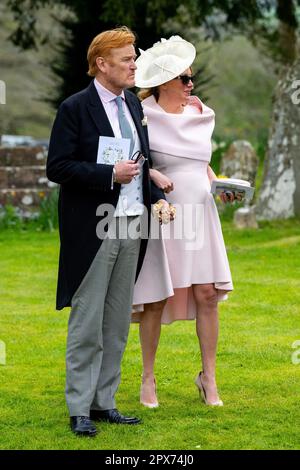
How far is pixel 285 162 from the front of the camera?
13031mm

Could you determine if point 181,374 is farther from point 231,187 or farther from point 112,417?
point 231,187

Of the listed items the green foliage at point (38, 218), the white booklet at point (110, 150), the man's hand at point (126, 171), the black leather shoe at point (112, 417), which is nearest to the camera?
the man's hand at point (126, 171)

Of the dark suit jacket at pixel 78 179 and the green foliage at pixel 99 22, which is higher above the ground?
the green foliage at pixel 99 22

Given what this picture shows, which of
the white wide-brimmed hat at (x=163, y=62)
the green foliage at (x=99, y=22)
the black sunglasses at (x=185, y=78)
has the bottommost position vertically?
the black sunglasses at (x=185, y=78)

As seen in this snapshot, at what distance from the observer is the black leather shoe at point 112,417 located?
562 centimetres

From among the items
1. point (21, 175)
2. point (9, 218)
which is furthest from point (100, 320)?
point (21, 175)

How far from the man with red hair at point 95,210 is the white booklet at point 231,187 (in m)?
0.41

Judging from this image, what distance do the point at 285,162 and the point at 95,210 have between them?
787 centimetres

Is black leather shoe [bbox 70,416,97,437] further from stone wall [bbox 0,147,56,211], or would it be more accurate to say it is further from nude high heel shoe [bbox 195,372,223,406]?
stone wall [bbox 0,147,56,211]

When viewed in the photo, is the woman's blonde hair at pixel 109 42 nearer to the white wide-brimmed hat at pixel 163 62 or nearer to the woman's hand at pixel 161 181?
the white wide-brimmed hat at pixel 163 62

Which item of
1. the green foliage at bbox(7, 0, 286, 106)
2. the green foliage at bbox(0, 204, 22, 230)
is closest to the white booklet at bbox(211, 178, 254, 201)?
the green foliage at bbox(0, 204, 22, 230)

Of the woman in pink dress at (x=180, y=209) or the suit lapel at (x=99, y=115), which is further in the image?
the woman in pink dress at (x=180, y=209)

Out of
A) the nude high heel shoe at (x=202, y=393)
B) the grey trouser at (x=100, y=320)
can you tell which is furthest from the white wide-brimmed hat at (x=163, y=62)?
the nude high heel shoe at (x=202, y=393)

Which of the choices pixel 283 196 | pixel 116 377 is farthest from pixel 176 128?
pixel 283 196
